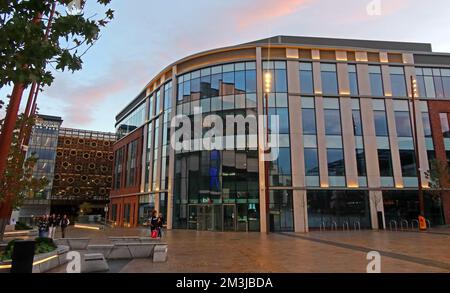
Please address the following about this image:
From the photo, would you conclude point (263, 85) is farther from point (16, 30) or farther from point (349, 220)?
point (16, 30)

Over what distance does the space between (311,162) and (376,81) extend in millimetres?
11683

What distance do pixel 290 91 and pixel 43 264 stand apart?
26819 millimetres

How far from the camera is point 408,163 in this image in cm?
3145

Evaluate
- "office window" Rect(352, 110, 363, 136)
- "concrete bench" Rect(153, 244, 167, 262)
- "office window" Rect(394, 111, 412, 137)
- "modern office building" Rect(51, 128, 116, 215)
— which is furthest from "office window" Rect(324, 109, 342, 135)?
"modern office building" Rect(51, 128, 116, 215)

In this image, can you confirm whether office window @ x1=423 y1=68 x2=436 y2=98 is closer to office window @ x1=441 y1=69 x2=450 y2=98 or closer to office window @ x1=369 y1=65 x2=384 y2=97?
office window @ x1=441 y1=69 x2=450 y2=98

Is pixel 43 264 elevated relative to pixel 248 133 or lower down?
lower down

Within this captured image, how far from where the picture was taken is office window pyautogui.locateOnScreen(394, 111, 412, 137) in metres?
32.2

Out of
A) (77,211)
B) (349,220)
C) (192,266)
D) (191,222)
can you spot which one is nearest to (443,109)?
(349,220)

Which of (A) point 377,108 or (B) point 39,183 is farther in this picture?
(A) point 377,108

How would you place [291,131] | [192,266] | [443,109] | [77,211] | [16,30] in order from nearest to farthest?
1. [16,30]
2. [192,266]
3. [291,131]
4. [443,109]
5. [77,211]

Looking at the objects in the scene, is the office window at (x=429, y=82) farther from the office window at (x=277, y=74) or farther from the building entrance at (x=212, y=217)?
the building entrance at (x=212, y=217)

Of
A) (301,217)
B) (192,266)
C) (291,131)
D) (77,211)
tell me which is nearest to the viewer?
(192,266)

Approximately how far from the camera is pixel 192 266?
10.6 metres

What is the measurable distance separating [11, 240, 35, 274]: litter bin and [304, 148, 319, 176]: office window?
26.1 m
